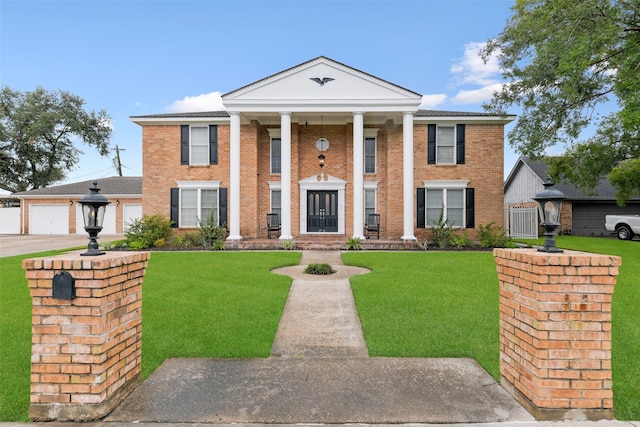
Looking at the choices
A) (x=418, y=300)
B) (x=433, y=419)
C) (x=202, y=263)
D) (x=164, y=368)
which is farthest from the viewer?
(x=202, y=263)

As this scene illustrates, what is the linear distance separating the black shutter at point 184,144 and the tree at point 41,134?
77.2ft

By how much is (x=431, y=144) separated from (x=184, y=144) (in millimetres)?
11387

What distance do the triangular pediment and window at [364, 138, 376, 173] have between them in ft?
7.71

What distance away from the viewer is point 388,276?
8.21 meters

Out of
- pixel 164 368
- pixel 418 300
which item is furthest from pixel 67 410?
A: pixel 418 300

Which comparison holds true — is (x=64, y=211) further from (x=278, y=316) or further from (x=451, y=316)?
(x=451, y=316)

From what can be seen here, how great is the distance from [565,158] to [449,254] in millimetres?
6770

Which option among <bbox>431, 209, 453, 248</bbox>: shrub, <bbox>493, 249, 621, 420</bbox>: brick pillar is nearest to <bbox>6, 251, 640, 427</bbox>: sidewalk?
<bbox>493, 249, 621, 420</bbox>: brick pillar

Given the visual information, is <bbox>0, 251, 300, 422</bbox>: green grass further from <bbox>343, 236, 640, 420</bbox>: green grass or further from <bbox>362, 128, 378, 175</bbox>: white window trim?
<bbox>362, 128, 378, 175</bbox>: white window trim

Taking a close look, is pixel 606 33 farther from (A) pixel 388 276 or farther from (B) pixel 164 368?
(B) pixel 164 368

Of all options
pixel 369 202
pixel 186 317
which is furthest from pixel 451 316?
pixel 369 202

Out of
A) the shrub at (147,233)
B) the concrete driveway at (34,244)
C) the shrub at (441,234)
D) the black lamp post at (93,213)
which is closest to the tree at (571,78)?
the shrub at (441,234)

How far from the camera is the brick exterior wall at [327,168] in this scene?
1558 cm

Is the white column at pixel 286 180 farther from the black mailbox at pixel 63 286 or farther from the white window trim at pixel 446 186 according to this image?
the black mailbox at pixel 63 286
